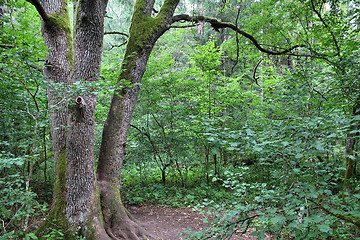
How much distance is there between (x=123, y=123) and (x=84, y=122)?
0.87 meters

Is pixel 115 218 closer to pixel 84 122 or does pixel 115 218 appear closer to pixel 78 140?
pixel 78 140

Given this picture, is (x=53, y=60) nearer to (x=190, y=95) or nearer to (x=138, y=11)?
(x=138, y=11)

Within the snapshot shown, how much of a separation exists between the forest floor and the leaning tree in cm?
63

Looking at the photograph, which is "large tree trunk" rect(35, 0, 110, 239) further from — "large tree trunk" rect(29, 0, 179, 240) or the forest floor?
the forest floor

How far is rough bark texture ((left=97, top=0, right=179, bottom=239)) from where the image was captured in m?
3.39

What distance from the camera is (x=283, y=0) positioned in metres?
4.40

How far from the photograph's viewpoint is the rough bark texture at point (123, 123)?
133 inches

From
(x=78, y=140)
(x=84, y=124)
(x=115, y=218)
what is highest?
(x=84, y=124)

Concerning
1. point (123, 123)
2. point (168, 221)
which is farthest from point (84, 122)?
point (168, 221)

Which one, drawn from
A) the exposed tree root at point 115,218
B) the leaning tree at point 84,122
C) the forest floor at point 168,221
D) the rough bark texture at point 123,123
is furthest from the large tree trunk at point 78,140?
the forest floor at point 168,221

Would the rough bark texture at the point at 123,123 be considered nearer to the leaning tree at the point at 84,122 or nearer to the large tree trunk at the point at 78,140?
the leaning tree at the point at 84,122

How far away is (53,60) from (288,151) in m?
3.64

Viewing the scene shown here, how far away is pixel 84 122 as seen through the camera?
296 centimetres

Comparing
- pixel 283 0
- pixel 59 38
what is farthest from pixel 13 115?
Answer: pixel 283 0
